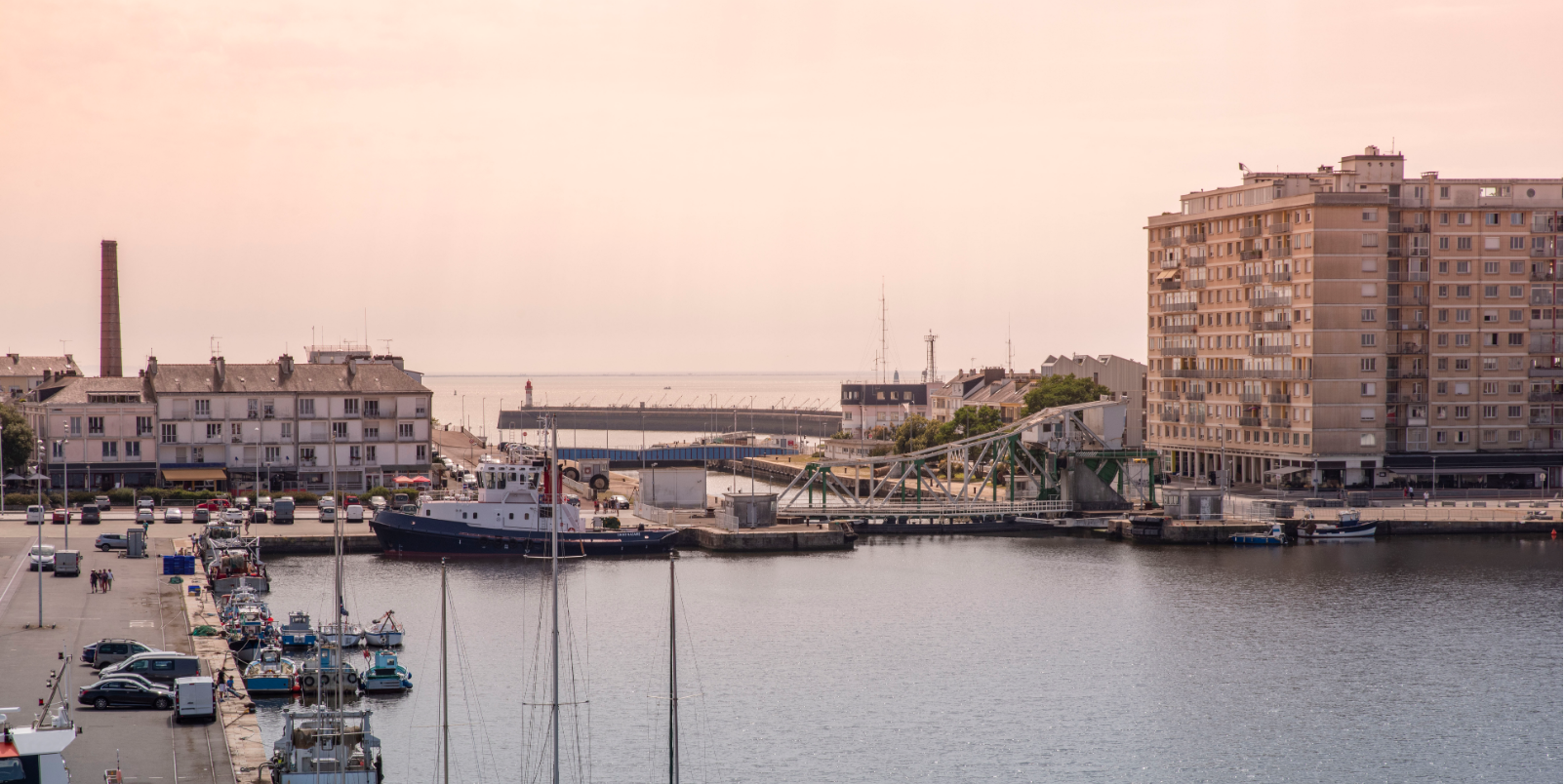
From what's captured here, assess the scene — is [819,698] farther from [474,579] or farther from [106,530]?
[106,530]

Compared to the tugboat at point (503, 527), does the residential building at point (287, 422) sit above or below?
above

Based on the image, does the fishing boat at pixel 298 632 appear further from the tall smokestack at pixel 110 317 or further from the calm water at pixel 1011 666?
the tall smokestack at pixel 110 317

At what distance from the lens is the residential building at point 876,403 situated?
484 feet

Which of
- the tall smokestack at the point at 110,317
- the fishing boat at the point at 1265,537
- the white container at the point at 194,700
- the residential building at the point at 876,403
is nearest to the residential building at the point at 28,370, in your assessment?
the tall smokestack at the point at 110,317

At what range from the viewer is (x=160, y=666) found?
37781 millimetres

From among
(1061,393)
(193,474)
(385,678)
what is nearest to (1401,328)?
(1061,393)


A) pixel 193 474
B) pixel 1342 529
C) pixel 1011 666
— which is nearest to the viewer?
pixel 1011 666

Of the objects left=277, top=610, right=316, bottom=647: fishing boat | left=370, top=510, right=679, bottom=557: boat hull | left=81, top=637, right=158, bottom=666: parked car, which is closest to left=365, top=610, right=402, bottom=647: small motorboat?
left=277, top=610, right=316, bottom=647: fishing boat

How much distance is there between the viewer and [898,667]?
44.7m

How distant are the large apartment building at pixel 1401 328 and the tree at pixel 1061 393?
13.5m

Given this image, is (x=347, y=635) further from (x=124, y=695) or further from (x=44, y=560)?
(x=44, y=560)

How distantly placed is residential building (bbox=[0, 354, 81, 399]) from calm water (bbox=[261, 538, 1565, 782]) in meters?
76.8

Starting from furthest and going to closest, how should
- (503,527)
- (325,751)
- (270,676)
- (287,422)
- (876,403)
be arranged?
(876,403) < (287,422) < (503,527) < (270,676) < (325,751)

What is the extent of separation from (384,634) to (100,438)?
45217 mm
